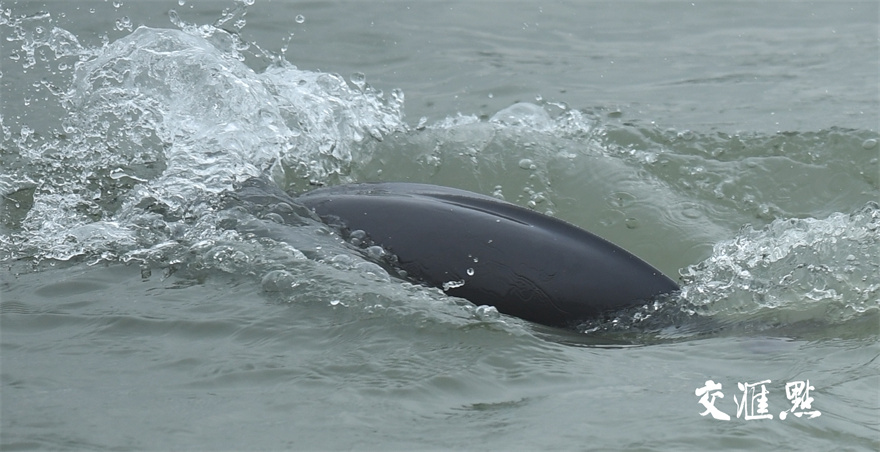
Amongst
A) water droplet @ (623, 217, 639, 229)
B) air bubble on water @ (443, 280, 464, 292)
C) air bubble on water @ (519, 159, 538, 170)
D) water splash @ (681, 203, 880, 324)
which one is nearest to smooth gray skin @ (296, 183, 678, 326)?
air bubble on water @ (443, 280, 464, 292)

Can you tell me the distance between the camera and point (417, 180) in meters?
4.52

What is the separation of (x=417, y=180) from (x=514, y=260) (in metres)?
1.64

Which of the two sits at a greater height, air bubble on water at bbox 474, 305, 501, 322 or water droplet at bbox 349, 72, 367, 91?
water droplet at bbox 349, 72, 367, 91

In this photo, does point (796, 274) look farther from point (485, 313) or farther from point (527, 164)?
point (527, 164)

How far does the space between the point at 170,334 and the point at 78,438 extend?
0.59 meters

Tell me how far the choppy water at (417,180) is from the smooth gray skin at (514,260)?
0.21ft

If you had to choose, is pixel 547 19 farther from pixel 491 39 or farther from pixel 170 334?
pixel 170 334

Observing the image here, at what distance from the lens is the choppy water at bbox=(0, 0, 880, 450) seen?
2.44 metres

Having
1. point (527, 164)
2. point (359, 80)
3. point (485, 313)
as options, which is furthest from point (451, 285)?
point (359, 80)

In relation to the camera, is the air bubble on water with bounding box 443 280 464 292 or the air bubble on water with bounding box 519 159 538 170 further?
the air bubble on water with bounding box 519 159 538 170

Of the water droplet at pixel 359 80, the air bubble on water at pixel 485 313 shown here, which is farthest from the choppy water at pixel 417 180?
the water droplet at pixel 359 80

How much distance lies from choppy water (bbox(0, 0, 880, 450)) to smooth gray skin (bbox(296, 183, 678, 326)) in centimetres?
6

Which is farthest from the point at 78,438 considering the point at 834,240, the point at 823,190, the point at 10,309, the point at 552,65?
the point at 552,65

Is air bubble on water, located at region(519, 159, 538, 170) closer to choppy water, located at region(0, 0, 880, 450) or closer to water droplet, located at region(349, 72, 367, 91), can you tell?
choppy water, located at region(0, 0, 880, 450)
